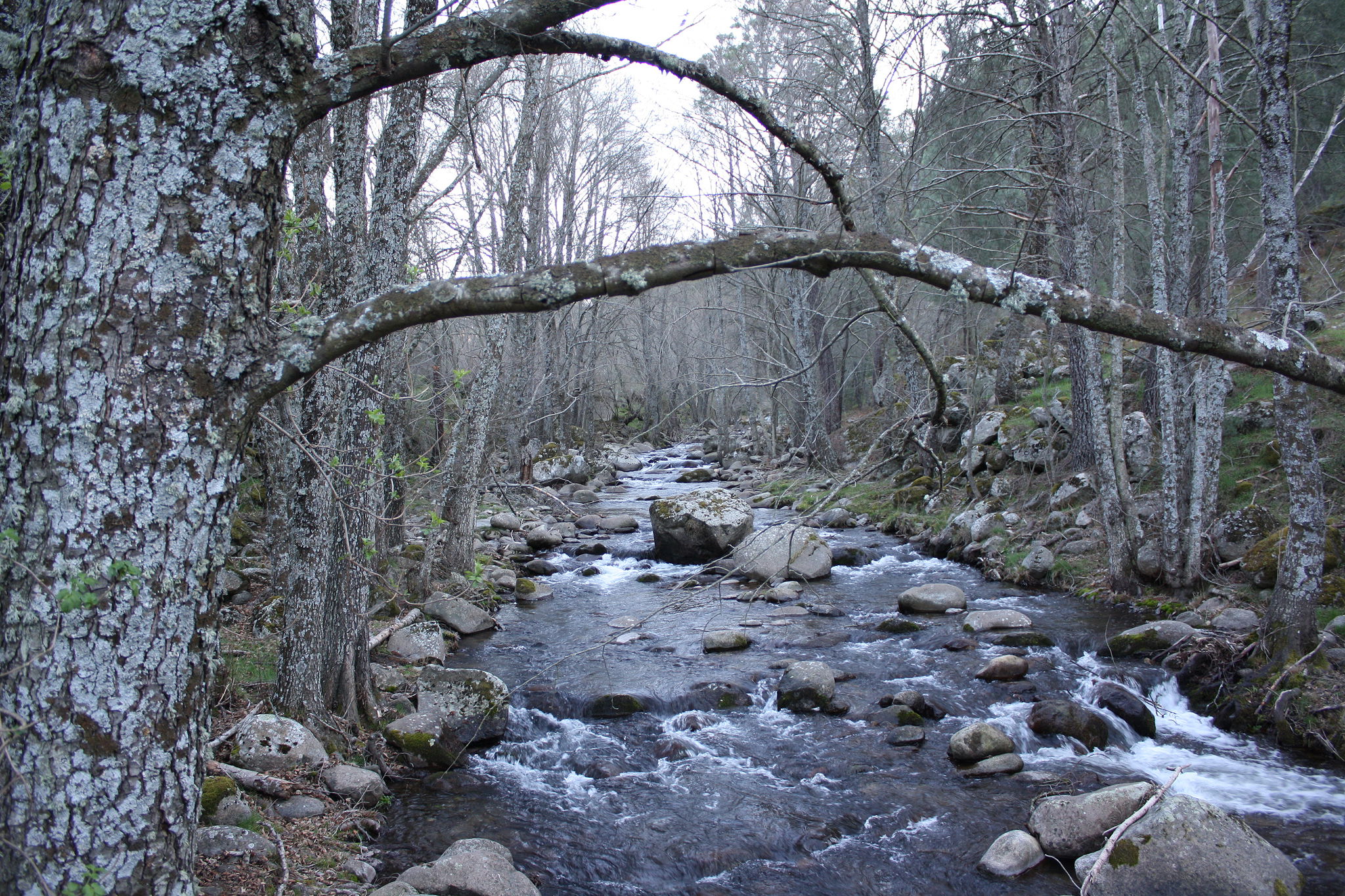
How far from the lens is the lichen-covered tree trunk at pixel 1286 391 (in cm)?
551

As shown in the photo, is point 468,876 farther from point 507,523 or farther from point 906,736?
point 507,523

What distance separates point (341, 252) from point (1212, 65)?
6.96m

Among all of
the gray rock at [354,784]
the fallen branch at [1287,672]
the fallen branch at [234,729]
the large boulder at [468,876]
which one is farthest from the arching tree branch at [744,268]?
the fallen branch at [1287,672]

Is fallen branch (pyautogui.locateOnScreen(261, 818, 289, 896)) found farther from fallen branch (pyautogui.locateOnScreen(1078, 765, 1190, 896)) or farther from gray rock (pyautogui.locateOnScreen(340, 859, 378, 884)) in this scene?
fallen branch (pyautogui.locateOnScreen(1078, 765, 1190, 896))

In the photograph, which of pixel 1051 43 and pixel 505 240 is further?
pixel 505 240

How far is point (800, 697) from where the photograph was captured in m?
7.10

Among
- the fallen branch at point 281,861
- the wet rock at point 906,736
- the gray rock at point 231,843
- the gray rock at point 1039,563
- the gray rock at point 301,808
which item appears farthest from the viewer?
the gray rock at point 1039,563

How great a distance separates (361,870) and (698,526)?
8.55 m

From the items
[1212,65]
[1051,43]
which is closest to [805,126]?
[1051,43]

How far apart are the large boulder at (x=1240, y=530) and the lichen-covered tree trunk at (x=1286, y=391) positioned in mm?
2490

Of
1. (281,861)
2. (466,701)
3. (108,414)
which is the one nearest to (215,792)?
(281,861)

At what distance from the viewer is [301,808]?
4652 mm

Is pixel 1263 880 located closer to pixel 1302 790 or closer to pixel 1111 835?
pixel 1111 835

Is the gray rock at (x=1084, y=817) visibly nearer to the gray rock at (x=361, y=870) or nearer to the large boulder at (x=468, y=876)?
the large boulder at (x=468, y=876)
